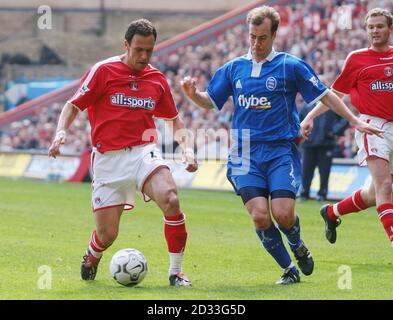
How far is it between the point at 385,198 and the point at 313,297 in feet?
7.71

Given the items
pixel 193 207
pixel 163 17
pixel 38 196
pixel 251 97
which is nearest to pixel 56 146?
pixel 251 97

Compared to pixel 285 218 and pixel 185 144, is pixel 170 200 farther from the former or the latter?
pixel 285 218

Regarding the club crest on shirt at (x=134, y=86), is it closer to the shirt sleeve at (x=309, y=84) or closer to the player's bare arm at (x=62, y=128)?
the player's bare arm at (x=62, y=128)

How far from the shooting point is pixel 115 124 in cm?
905

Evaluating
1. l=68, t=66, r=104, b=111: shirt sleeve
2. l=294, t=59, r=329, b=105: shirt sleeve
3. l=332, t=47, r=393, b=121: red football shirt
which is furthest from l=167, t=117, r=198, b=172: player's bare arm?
l=332, t=47, r=393, b=121: red football shirt

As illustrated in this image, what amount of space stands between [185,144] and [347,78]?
242cm

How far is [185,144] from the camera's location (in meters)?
9.10

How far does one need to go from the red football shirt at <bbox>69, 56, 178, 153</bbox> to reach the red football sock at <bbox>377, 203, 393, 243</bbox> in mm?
2510

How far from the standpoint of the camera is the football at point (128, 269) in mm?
8734

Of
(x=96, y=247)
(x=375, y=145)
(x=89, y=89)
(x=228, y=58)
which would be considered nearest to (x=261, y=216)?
(x=96, y=247)

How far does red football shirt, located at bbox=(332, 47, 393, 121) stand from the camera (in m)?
10.5

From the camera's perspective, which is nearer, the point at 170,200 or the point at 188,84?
the point at 170,200

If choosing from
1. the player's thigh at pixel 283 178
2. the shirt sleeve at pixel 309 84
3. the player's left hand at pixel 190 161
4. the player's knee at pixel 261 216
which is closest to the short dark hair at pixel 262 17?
the shirt sleeve at pixel 309 84
